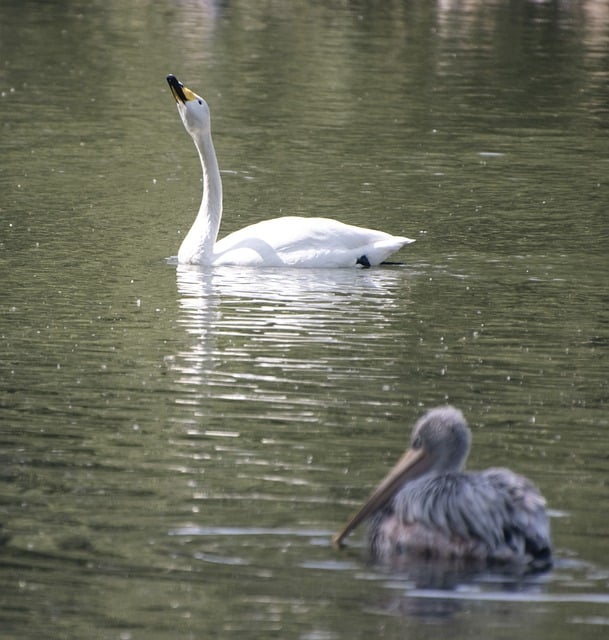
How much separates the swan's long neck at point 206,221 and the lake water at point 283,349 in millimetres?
277

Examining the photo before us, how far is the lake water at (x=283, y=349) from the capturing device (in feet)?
22.5

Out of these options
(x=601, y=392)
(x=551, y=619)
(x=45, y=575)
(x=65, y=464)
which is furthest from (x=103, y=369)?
(x=551, y=619)

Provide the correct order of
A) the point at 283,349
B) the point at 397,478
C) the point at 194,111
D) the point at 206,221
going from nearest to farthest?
the point at 397,478 → the point at 283,349 → the point at 206,221 → the point at 194,111

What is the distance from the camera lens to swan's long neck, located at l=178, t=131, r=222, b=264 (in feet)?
48.9

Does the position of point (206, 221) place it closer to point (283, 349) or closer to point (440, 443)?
point (283, 349)

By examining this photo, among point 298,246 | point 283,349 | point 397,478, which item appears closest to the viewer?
point 397,478

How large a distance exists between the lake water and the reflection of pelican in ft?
0.45

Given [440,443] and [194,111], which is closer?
[440,443]

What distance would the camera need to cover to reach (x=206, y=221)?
15.2 metres

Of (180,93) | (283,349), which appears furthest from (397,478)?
(180,93)

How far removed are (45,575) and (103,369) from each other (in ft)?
12.7

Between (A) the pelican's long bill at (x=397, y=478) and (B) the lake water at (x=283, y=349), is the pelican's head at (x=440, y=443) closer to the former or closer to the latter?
(A) the pelican's long bill at (x=397, y=478)

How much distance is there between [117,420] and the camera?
9.54 m

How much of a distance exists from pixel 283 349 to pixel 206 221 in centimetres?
392
